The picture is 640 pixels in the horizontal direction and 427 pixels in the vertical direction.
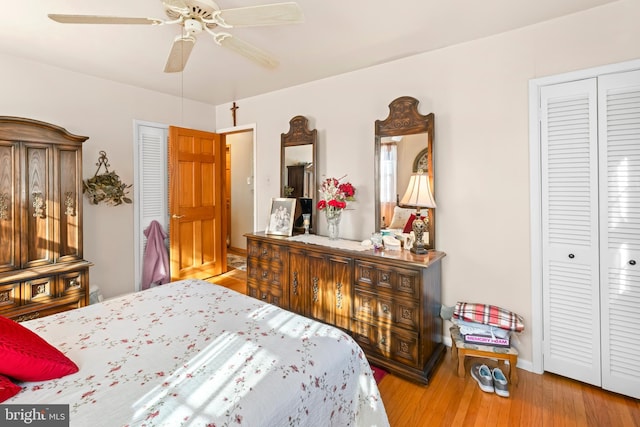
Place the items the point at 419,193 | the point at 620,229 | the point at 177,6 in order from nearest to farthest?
the point at 177,6
the point at 620,229
the point at 419,193

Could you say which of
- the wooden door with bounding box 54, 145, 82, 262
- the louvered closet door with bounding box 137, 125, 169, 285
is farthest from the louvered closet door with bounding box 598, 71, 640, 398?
the louvered closet door with bounding box 137, 125, 169, 285

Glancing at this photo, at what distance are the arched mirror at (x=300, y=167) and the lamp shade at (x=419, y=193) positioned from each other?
3.88ft

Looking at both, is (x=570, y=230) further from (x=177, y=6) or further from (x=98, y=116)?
(x=98, y=116)

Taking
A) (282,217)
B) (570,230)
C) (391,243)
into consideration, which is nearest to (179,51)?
(282,217)

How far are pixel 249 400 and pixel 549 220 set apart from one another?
241cm

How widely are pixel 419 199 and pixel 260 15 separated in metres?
1.73

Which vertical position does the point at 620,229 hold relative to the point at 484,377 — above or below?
above

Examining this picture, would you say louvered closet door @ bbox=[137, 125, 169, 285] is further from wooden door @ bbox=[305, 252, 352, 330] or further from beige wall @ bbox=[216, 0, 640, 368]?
beige wall @ bbox=[216, 0, 640, 368]

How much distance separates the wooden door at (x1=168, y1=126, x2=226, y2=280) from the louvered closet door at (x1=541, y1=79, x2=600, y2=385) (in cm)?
387

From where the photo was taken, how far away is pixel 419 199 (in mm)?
2518

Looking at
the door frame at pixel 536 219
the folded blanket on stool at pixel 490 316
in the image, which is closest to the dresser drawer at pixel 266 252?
the folded blanket on stool at pixel 490 316

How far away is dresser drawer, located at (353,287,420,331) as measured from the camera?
226cm

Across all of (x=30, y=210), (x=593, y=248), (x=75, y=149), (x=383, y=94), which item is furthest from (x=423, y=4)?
(x=30, y=210)

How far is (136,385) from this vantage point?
1094 millimetres
